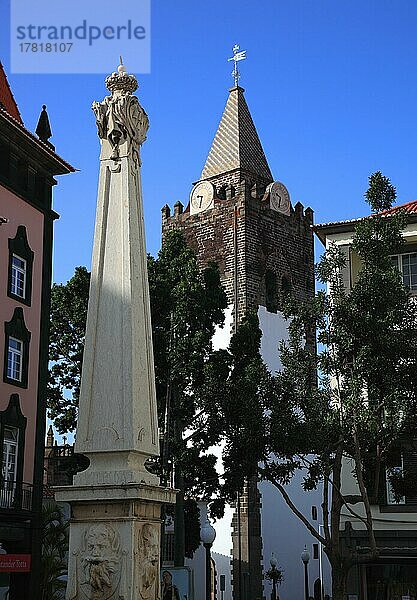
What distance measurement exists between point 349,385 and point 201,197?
99.0 feet

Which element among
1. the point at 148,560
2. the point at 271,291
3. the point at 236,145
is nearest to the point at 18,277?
the point at 148,560

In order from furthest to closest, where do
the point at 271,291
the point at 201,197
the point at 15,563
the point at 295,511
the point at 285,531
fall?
1. the point at 201,197
2. the point at 271,291
3. the point at 285,531
4. the point at 15,563
5. the point at 295,511

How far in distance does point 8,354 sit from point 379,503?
9541 millimetres

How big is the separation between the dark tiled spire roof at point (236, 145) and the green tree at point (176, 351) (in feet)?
62.1

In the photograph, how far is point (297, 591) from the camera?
39844 millimetres

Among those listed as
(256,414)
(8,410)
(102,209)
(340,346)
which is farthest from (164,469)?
(102,209)

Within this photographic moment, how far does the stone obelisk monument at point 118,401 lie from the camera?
31.3ft

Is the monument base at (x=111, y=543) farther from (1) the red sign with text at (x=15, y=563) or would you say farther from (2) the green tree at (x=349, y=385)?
(1) the red sign with text at (x=15, y=563)

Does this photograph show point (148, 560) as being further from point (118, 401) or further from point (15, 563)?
point (15, 563)

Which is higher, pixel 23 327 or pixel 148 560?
pixel 23 327

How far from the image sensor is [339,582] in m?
17.4

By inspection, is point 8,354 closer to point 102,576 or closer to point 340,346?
point 340,346

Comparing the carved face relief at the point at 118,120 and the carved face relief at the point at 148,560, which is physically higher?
the carved face relief at the point at 118,120

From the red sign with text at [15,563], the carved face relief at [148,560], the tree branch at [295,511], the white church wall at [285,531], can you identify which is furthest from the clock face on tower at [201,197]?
the carved face relief at [148,560]
